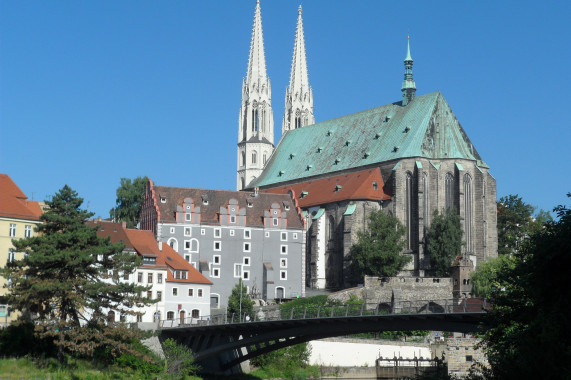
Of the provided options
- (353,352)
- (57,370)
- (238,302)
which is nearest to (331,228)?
(238,302)

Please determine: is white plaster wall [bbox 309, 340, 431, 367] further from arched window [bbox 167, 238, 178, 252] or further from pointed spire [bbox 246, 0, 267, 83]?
pointed spire [bbox 246, 0, 267, 83]

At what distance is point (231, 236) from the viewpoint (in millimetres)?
96250

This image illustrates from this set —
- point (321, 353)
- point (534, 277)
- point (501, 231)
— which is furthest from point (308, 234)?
point (534, 277)

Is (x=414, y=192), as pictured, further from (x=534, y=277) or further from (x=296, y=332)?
(x=534, y=277)

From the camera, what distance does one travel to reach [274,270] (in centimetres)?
9662

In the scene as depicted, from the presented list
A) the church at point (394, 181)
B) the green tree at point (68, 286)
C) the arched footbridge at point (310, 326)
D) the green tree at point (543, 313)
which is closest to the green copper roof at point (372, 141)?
the church at point (394, 181)

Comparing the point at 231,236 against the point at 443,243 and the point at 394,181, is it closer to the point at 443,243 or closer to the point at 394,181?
the point at 394,181

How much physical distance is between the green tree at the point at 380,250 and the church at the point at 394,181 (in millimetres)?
3225

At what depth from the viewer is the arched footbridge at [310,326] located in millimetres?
46031

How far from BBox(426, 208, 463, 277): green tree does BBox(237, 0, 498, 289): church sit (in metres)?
1.63

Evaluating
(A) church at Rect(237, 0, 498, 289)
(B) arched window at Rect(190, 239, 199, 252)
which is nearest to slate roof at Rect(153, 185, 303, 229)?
(B) arched window at Rect(190, 239, 199, 252)

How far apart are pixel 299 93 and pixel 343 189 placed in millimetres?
37126

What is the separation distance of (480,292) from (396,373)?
16.0 metres

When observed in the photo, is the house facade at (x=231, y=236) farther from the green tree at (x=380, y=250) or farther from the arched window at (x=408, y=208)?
the arched window at (x=408, y=208)
